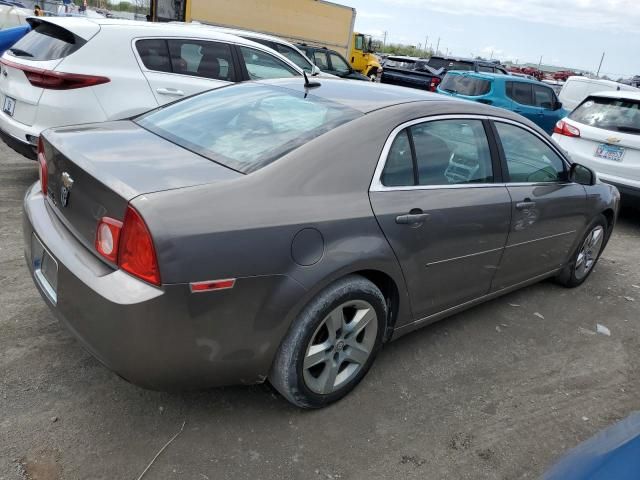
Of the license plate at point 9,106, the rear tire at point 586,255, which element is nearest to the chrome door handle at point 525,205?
the rear tire at point 586,255

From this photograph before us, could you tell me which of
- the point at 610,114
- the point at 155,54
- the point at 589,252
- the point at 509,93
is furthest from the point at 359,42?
the point at 589,252

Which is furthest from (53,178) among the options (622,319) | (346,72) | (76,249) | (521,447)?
(346,72)

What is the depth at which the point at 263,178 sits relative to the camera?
235 centimetres

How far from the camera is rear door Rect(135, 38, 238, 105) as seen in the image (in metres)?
5.48

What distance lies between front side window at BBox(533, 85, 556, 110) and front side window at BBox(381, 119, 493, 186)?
30.3ft

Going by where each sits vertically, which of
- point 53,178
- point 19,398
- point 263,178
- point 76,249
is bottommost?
point 19,398

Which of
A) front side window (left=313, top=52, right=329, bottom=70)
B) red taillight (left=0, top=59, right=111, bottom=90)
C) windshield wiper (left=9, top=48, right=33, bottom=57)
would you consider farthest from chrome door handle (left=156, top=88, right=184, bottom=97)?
front side window (left=313, top=52, right=329, bottom=70)

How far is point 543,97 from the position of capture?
11.7 m

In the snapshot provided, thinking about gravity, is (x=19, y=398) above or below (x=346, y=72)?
below

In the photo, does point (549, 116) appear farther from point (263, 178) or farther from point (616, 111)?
point (263, 178)

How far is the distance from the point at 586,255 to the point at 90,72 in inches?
189

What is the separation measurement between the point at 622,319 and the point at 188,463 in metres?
3.66

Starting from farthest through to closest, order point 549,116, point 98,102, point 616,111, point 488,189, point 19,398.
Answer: point 549,116 → point 616,111 → point 98,102 → point 488,189 → point 19,398

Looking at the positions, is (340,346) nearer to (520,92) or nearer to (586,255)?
(586,255)
